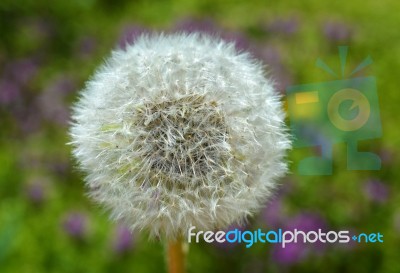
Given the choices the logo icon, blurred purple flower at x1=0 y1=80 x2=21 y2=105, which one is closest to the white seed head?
the logo icon

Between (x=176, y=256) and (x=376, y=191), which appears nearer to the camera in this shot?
(x=176, y=256)

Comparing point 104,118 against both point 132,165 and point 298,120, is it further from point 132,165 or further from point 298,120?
point 298,120

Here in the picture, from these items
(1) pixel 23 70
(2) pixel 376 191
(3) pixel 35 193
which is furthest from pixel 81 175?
(1) pixel 23 70

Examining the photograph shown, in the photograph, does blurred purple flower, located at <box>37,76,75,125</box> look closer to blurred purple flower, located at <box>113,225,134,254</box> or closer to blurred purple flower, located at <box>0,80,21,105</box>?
blurred purple flower, located at <box>0,80,21,105</box>

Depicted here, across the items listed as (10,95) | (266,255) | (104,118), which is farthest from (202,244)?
(10,95)

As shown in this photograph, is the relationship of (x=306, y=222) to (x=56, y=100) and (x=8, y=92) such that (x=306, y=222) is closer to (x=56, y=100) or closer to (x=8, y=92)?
(x=56, y=100)

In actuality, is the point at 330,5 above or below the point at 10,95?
above
